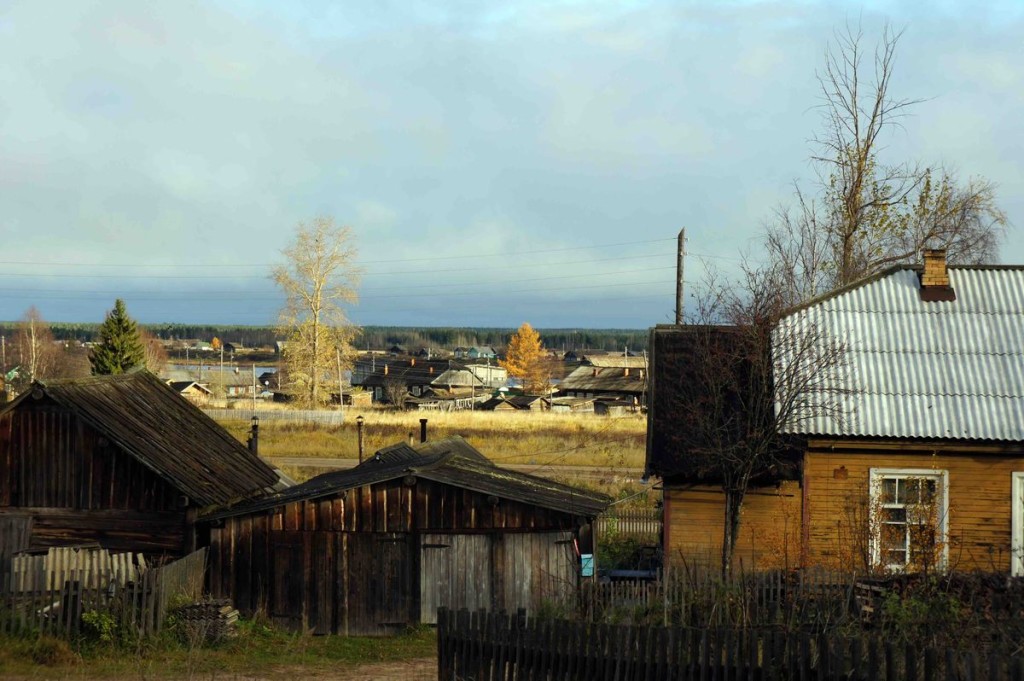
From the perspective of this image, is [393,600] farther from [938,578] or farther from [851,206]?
[851,206]

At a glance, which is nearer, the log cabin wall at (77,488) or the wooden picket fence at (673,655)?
the wooden picket fence at (673,655)

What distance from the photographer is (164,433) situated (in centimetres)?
1969

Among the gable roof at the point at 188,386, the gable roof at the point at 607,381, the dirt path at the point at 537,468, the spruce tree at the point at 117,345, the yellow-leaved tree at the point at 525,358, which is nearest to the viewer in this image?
the dirt path at the point at 537,468

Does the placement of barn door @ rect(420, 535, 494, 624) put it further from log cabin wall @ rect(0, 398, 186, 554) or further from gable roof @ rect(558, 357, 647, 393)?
gable roof @ rect(558, 357, 647, 393)

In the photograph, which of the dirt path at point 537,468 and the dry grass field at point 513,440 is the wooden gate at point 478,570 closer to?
the dry grass field at point 513,440

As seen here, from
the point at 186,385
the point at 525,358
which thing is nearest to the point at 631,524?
the point at 186,385

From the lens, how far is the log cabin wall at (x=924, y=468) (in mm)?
16875

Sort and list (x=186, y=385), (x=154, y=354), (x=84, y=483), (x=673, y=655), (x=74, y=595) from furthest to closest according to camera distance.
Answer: (x=154, y=354)
(x=186, y=385)
(x=84, y=483)
(x=74, y=595)
(x=673, y=655)

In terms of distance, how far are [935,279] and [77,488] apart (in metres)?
16.5

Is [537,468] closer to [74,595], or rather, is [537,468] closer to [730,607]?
[74,595]

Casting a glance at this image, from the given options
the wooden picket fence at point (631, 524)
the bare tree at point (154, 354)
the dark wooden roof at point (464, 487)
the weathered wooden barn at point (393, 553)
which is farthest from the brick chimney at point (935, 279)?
the bare tree at point (154, 354)

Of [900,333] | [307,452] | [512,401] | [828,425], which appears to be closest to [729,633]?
[828,425]

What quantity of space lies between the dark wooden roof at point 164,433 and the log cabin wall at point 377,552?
1.11 metres

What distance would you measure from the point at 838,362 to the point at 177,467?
39.0ft
